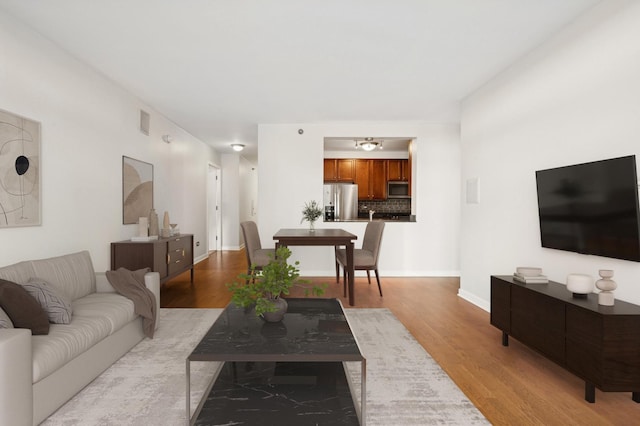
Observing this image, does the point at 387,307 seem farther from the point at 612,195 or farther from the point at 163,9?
the point at 163,9

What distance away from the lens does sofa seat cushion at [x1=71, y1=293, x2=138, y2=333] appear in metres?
2.60

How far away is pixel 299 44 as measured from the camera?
3242 millimetres

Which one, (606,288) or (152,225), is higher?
(152,225)

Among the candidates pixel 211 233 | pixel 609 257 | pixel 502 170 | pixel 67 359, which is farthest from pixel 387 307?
pixel 211 233

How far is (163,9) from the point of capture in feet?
8.78

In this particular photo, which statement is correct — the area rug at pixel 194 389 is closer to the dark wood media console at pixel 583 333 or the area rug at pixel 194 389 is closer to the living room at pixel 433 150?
the dark wood media console at pixel 583 333

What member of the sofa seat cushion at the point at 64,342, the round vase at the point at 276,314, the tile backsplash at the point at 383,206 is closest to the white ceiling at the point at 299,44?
the round vase at the point at 276,314

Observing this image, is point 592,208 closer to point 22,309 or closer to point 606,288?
point 606,288

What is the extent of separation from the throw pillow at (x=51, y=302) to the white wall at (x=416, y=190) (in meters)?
3.88

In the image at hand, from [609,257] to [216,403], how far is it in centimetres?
264

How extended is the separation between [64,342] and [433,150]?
5587mm

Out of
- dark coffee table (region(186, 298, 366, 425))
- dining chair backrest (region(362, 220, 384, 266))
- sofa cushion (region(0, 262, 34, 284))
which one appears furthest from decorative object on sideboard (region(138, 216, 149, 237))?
dining chair backrest (region(362, 220, 384, 266))

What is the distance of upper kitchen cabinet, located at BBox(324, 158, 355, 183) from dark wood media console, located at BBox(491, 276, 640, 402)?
6.24m

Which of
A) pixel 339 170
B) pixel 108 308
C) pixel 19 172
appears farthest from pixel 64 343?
pixel 339 170
